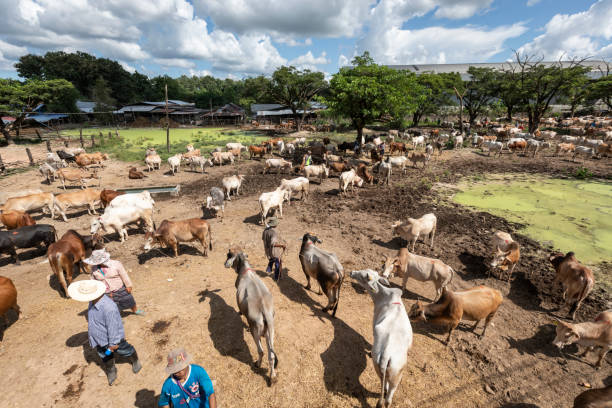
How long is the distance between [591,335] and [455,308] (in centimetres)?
271

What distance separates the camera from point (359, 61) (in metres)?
21.4

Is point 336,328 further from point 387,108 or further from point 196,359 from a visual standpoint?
point 387,108

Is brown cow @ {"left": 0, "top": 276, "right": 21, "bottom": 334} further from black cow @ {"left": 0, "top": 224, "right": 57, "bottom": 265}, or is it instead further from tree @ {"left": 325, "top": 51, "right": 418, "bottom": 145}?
tree @ {"left": 325, "top": 51, "right": 418, "bottom": 145}

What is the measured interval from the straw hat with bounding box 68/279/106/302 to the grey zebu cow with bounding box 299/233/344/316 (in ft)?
13.7

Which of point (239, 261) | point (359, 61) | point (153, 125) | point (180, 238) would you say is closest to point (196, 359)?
point (239, 261)

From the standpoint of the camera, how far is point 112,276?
16.2 ft

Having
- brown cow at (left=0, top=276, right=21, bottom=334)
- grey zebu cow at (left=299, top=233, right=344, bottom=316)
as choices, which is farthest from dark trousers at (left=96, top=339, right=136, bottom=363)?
grey zebu cow at (left=299, top=233, right=344, bottom=316)

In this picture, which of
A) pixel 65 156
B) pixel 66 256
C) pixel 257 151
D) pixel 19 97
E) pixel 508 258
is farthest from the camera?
pixel 19 97

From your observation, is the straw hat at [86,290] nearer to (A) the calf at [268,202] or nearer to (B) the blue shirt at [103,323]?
(B) the blue shirt at [103,323]

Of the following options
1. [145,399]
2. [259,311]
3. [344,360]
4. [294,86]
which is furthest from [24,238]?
[294,86]

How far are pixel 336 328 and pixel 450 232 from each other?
23.3 ft

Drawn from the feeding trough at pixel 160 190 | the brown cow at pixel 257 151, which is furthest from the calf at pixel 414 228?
the brown cow at pixel 257 151

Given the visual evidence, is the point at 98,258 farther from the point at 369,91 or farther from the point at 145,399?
the point at 369,91

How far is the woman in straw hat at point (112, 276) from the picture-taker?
461cm
